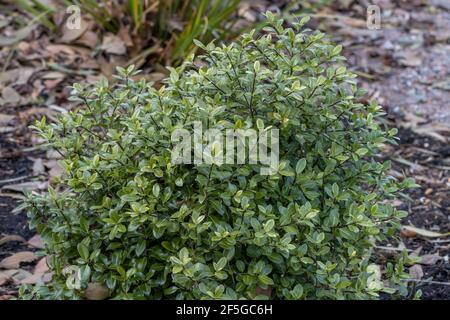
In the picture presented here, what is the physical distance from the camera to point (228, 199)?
2.30 meters

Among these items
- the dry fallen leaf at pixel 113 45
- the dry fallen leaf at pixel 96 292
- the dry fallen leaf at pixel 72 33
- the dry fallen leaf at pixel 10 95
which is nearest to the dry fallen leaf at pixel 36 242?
the dry fallen leaf at pixel 96 292

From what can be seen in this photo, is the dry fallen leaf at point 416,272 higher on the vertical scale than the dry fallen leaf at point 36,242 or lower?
lower

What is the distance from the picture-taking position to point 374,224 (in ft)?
8.07

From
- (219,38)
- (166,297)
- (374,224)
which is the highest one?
(219,38)

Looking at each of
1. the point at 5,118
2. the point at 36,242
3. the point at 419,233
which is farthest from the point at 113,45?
the point at 419,233

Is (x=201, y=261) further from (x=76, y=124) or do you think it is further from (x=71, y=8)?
(x=71, y=8)

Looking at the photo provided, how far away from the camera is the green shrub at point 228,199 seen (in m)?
2.30

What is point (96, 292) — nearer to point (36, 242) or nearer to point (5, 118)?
point (36, 242)

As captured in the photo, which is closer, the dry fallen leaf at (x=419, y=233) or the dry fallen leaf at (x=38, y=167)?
the dry fallen leaf at (x=419, y=233)

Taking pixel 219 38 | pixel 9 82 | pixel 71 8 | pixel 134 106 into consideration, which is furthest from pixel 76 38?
Answer: pixel 134 106

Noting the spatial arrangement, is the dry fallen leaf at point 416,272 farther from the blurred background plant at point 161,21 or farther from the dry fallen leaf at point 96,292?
the blurred background plant at point 161,21

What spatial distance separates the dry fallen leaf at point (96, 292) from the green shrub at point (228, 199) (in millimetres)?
22

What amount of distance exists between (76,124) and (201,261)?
63 cm

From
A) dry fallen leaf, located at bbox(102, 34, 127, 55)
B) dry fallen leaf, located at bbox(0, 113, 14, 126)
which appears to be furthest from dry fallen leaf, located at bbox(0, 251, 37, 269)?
dry fallen leaf, located at bbox(102, 34, 127, 55)
